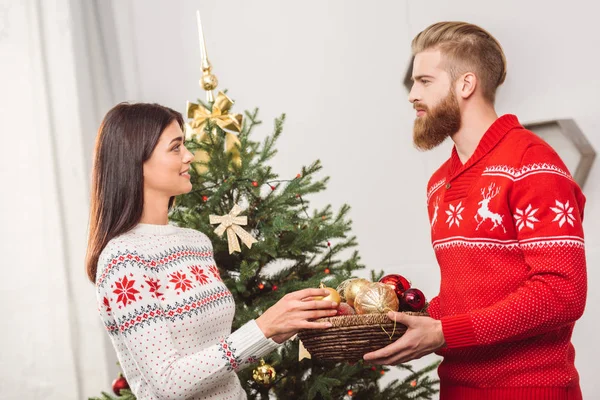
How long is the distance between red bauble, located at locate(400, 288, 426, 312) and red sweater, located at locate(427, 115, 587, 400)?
105 mm

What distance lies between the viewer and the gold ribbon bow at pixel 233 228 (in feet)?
7.41

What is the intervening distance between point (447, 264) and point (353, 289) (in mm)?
278

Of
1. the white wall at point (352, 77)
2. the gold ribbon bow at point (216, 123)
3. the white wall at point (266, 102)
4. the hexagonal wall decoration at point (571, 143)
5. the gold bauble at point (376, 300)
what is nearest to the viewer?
the gold bauble at point (376, 300)

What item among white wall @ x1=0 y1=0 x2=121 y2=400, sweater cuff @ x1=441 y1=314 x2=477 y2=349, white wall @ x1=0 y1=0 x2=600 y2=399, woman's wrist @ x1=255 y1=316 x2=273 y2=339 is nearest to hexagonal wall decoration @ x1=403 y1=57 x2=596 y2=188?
white wall @ x1=0 y1=0 x2=600 y2=399

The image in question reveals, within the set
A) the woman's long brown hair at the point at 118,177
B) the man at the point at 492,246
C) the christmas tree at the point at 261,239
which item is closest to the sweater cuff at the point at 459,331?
the man at the point at 492,246

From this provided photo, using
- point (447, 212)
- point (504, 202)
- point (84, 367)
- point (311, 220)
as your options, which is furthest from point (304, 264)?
point (84, 367)

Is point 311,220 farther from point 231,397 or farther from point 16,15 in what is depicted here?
point 16,15

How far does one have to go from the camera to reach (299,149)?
4242 mm

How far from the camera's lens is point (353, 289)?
5.98 ft

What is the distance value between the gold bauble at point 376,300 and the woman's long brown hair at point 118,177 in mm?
644

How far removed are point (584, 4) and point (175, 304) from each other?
3.01m

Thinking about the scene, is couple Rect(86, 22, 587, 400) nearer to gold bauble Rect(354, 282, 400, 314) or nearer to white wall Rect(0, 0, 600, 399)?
gold bauble Rect(354, 282, 400, 314)

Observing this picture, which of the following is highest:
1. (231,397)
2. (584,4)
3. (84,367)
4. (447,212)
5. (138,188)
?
(584,4)

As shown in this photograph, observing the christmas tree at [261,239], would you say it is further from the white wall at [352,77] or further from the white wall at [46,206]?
the white wall at [352,77]
